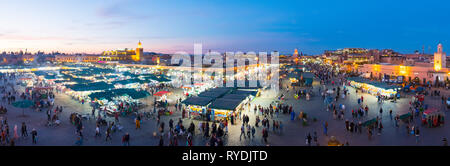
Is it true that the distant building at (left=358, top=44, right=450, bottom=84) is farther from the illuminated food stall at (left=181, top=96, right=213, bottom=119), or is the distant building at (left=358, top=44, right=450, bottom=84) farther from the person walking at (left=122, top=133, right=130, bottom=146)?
the person walking at (left=122, top=133, right=130, bottom=146)

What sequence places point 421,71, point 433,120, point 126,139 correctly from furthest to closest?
point 421,71 < point 433,120 < point 126,139

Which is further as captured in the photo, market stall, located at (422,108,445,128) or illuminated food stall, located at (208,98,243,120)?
illuminated food stall, located at (208,98,243,120)

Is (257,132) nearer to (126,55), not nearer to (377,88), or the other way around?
(377,88)

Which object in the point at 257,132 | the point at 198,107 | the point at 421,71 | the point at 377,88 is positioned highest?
the point at 421,71

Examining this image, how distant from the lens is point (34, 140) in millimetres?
10398

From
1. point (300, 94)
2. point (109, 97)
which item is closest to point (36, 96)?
point (109, 97)

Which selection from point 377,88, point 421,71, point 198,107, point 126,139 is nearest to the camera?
point 126,139

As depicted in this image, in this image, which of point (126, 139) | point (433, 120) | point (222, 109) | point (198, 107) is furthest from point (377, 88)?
point (126, 139)

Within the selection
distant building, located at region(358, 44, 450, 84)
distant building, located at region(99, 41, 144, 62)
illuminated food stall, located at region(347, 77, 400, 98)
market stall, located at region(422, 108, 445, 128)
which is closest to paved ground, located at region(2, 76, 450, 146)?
market stall, located at region(422, 108, 445, 128)

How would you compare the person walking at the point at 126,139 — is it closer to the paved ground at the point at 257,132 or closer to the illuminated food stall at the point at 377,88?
the paved ground at the point at 257,132

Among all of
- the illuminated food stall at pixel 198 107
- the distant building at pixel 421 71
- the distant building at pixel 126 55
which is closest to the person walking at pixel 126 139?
the illuminated food stall at pixel 198 107

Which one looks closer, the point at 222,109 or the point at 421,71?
the point at 222,109

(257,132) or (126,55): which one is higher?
(126,55)
